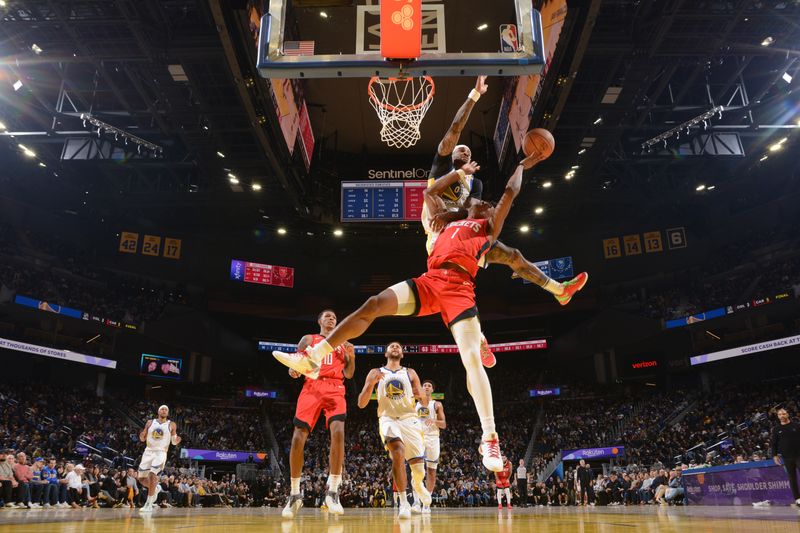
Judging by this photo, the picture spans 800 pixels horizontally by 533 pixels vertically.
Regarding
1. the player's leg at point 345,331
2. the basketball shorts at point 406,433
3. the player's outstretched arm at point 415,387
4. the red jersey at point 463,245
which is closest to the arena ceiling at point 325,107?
the player's outstretched arm at point 415,387

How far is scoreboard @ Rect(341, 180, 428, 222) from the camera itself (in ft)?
57.0

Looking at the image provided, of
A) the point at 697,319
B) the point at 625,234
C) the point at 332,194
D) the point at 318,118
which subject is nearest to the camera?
the point at 318,118

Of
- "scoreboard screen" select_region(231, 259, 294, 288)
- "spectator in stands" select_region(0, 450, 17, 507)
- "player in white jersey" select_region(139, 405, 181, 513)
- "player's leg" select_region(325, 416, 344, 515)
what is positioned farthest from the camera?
"scoreboard screen" select_region(231, 259, 294, 288)

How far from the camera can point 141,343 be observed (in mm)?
27812

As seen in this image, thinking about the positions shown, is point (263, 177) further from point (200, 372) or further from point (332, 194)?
point (200, 372)

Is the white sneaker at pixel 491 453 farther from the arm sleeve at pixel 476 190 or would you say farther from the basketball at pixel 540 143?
the basketball at pixel 540 143

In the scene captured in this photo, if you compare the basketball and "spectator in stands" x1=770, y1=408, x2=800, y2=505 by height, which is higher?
the basketball

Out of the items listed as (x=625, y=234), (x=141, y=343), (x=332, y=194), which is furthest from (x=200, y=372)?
(x=625, y=234)

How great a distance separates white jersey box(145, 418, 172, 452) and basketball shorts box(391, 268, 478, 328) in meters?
7.40

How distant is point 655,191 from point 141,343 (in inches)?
952

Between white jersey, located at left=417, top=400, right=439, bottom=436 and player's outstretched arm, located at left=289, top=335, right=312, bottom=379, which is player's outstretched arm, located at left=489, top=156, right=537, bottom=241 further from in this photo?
white jersey, located at left=417, top=400, right=439, bottom=436

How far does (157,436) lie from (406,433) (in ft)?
16.1

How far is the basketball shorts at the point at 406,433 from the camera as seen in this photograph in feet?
24.5

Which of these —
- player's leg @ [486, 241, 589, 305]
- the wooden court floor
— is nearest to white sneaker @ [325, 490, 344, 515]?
the wooden court floor
